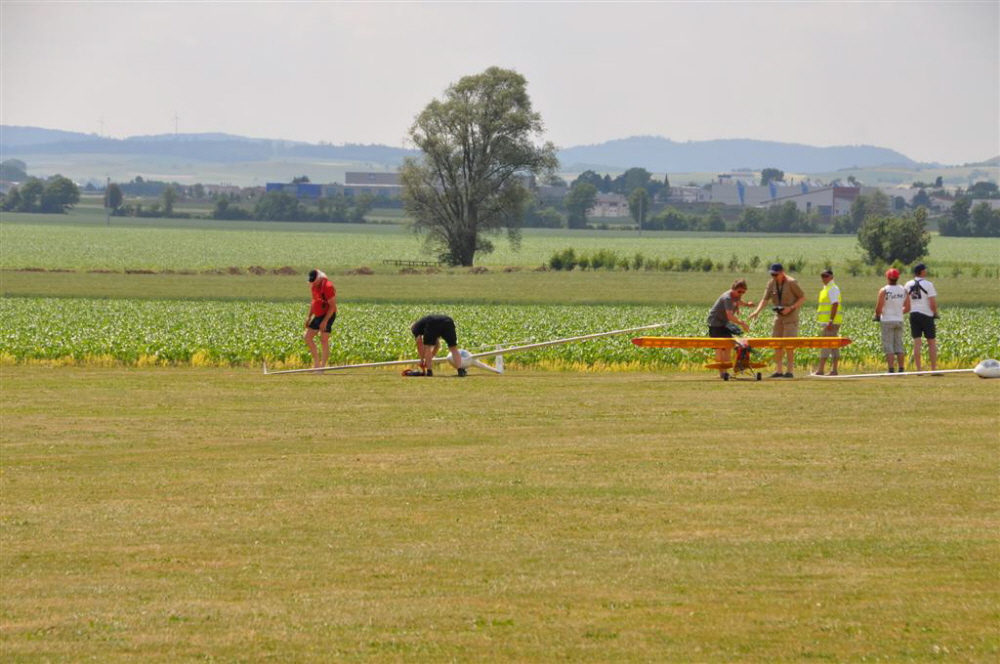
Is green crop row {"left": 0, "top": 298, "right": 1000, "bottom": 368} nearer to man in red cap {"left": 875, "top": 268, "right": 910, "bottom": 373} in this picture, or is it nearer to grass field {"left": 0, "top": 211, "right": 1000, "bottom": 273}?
man in red cap {"left": 875, "top": 268, "right": 910, "bottom": 373}

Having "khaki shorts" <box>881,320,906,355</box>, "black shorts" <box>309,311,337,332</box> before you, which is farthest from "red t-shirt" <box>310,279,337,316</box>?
"khaki shorts" <box>881,320,906,355</box>

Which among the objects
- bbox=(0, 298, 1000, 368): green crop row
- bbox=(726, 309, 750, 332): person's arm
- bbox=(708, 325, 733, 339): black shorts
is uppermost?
bbox=(726, 309, 750, 332): person's arm

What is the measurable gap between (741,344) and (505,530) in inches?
471

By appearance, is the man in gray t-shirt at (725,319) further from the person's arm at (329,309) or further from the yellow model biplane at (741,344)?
the person's arm at (329,309)

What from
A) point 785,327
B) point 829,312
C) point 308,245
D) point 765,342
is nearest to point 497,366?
point 765,342

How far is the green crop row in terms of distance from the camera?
1190 inches

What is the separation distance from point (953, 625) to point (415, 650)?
150 inches

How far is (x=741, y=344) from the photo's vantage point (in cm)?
2462

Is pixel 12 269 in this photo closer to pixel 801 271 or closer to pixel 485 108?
pixel 485 108

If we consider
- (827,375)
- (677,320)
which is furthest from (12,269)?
(827,375)

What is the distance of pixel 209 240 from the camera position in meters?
143

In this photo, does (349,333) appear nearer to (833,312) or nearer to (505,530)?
(833,312)

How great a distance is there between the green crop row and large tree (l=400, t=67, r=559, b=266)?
48436mm

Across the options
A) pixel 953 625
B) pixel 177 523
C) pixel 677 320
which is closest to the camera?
pixel 953 625
